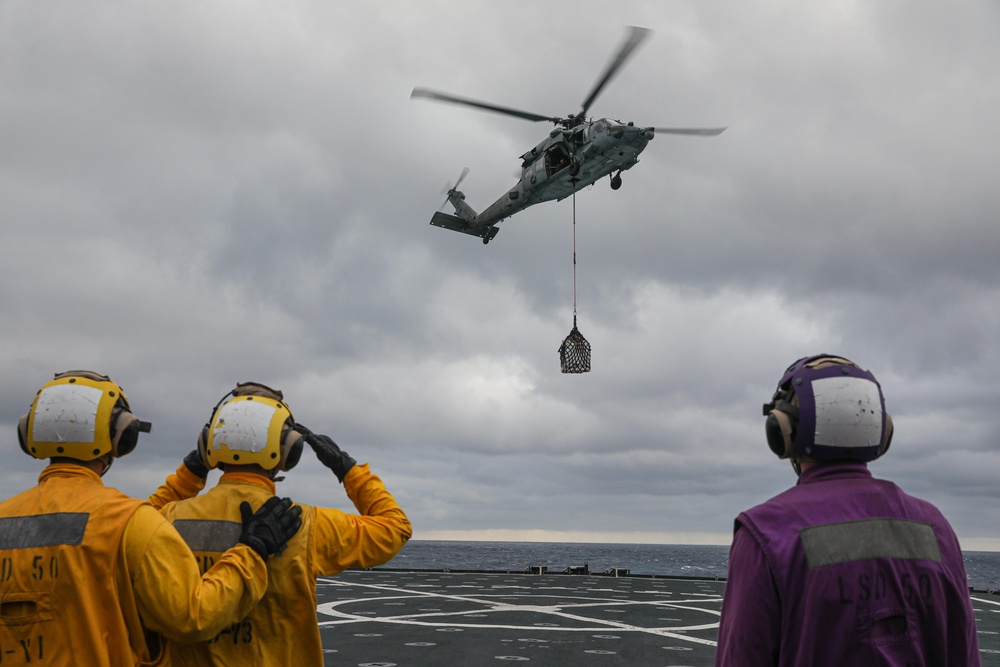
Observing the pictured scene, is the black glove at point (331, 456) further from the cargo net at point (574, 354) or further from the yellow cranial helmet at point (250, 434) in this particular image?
the cargo net at point (574, 354)

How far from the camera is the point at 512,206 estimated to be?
31.9 m

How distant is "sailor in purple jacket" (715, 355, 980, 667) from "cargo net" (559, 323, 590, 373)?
2230 cm

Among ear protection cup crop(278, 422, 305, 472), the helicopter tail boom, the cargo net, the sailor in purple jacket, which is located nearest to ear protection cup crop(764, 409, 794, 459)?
the sailor in purple jacket

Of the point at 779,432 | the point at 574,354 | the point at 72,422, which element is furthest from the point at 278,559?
the point at 574,354

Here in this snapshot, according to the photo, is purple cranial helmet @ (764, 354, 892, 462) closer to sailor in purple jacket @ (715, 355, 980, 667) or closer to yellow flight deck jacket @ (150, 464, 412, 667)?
sailor in purple jacket @ (715, 355, 980, 667)

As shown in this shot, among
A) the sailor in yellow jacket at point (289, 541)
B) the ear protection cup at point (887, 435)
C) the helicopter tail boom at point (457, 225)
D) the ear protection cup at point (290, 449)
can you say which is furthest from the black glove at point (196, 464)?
the helicopter tail boom at point (457, 225)

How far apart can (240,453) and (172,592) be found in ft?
2.97

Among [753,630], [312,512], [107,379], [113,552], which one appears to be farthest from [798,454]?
[107,379]

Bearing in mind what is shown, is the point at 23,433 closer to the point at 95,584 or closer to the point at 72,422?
the point at 72,422

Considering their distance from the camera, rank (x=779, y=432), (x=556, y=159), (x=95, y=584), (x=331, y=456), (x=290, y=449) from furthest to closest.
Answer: (x=556, y=159) < (x=331, y=456) < (x=290, y=449) < (x=95, y=584) < (x=779, y=432)

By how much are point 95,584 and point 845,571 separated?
3.58 metres

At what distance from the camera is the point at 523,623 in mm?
19859

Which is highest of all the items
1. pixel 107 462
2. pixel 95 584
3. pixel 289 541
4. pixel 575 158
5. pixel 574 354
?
pixel 575 158

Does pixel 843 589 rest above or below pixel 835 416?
below
